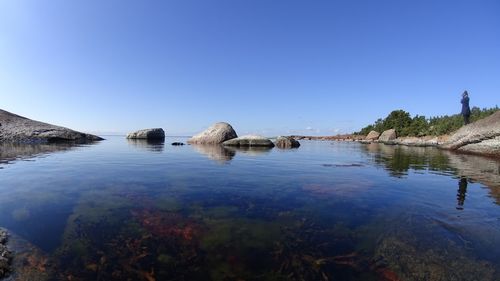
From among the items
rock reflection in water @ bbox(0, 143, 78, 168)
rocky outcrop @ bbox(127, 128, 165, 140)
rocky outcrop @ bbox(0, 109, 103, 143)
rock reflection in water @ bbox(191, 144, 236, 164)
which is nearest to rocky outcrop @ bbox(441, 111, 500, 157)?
rock reflection in water @ bbox(191, 144, 236, 164)

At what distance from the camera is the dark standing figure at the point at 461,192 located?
7.03 m

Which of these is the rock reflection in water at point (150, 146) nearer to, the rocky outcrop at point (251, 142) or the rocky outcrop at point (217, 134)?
the rocky outcrop at point (217, 134)

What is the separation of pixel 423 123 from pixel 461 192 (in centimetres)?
6618

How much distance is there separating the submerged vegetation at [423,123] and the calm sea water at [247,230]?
191 ft

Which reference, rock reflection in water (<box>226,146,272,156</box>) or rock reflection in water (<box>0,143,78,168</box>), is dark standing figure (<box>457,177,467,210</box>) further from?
rock reflection in water (<box>0,143,78,168</box>)

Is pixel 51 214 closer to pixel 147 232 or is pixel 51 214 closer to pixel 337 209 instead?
pixel 147 232

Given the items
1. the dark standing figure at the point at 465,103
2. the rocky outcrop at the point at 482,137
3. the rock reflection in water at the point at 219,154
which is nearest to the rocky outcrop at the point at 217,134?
the rock reflection in water at the point at 219,154

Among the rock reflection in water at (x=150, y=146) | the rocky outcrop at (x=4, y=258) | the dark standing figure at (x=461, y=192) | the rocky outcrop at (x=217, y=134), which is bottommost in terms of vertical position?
the rocky outcrop at (x=4, y=258)

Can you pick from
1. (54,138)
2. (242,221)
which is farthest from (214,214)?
(54,138)

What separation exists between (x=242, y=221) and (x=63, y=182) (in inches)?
280

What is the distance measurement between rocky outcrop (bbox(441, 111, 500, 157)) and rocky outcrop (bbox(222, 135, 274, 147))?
1896cm

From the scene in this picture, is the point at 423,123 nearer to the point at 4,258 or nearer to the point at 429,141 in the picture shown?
the point at 429,141

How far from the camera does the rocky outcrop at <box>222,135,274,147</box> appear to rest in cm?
3073

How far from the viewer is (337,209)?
21.2 ft
